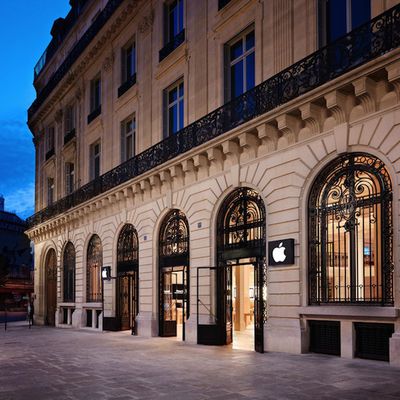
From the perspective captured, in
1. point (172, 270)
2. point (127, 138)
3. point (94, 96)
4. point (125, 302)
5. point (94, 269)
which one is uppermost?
point (94, 96)

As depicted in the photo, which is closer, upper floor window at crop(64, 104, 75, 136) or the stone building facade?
the stone building facade

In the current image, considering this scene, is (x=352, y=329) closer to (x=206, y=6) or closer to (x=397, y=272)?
(x=397, y=272)

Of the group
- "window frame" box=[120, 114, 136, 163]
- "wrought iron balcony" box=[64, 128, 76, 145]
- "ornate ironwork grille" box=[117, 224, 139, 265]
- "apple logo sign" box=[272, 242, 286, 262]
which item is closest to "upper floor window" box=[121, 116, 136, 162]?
"window frame" box=[120, 114, 136, 163]

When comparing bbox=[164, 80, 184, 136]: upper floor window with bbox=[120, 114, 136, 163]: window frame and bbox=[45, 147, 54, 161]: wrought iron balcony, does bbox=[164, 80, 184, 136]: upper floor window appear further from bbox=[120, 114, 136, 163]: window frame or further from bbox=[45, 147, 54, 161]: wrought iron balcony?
bbox=[45, 147, 54, 161]: wrought iron balcony

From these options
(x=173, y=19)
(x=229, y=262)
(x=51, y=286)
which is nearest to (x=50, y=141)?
(x=51, y=286)

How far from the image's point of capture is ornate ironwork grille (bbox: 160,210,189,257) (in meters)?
17.6

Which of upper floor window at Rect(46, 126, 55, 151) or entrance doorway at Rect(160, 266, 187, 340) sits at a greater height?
upper floor window at Rect(46, 126, 55, 151)

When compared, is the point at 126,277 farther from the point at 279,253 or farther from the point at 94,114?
the point at 279,253

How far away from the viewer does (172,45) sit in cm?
1906

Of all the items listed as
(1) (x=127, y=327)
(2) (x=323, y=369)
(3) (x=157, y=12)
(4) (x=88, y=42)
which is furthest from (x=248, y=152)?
(4) (x=88, y=42)

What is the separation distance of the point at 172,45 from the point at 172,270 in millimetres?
7293

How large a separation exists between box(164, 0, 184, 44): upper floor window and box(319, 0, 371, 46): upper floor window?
705 centimetres

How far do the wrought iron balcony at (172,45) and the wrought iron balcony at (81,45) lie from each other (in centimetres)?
410

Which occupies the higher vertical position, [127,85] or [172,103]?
[127,85]
